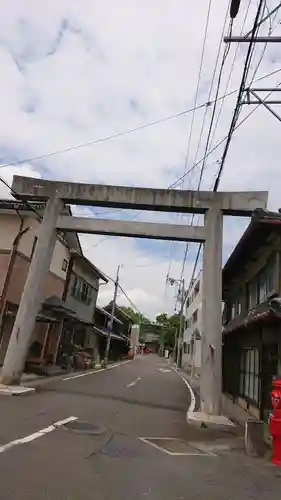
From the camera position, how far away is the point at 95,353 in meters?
40.3

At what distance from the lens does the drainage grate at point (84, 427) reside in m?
9.42

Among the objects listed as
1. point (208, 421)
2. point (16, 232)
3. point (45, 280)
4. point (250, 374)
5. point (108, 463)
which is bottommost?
point (108, 463)

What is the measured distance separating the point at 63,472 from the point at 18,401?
7086 millimetres

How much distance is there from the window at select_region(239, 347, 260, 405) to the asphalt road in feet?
12.6

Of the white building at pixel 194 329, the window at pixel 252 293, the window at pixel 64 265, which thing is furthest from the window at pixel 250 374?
the window at pixel 64 265

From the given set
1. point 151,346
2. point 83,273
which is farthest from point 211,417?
point 151,346

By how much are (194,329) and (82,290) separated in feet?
61.7

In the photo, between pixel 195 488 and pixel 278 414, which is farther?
pixel 278 414

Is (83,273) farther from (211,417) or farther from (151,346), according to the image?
(151,346)

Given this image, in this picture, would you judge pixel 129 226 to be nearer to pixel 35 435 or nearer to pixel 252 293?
pixel 252 293

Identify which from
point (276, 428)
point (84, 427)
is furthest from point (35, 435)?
point (276, 428)

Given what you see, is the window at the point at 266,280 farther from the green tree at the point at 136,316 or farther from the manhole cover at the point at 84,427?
the green tree at the point at 136,316

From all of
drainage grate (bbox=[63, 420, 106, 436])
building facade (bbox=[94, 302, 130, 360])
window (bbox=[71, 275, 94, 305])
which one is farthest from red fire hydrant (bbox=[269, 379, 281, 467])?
building facade (bbox=[94, 302, 130, 360])

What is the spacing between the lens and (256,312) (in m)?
14.4
